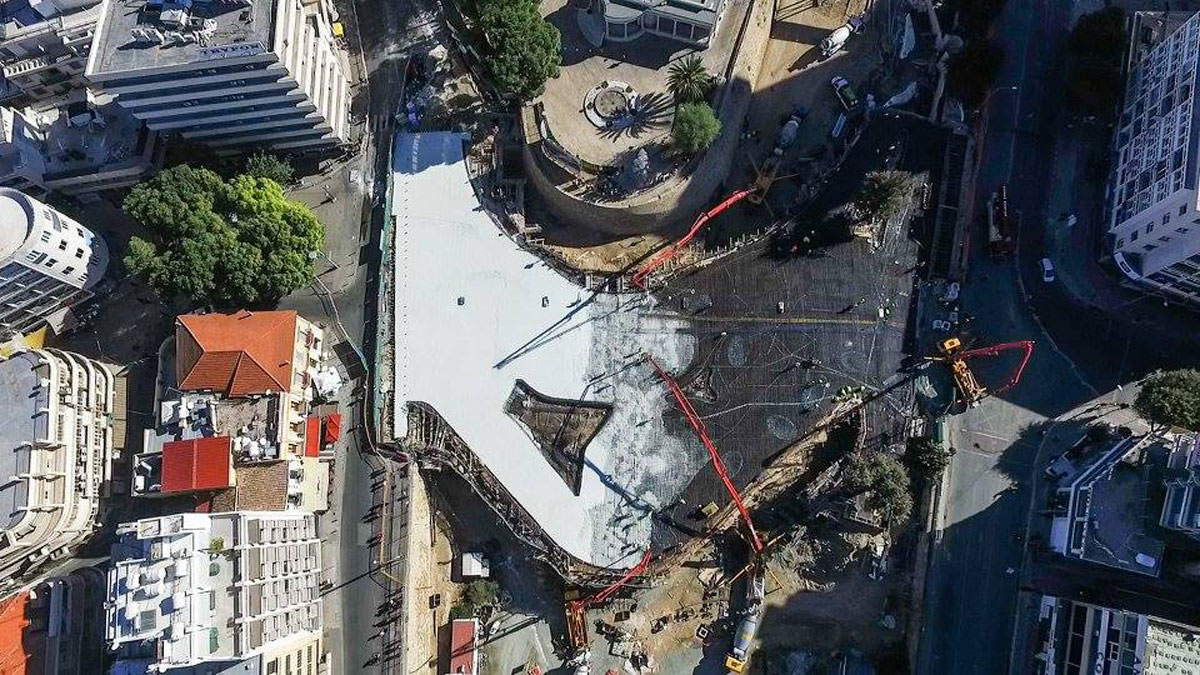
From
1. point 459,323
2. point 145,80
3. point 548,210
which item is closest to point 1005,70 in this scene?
point 548,210

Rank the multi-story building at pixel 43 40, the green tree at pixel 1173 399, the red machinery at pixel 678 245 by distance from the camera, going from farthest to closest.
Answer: the multi-story building at pixel 43 40 → the red machinery at pixel 678 245 → the green tree at pixel 1173 399

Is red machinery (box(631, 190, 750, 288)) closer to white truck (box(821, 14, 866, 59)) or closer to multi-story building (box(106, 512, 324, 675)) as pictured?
white truck (box(821, 14, 866, 59))

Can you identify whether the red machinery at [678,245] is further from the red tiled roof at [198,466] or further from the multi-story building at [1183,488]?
the multi-story building at [1183,488]

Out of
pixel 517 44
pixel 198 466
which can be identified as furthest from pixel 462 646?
pixel 517 44

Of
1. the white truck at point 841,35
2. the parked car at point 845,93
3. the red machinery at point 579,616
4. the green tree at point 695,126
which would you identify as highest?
the white truck at point 841,35

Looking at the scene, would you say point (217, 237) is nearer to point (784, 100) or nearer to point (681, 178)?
point (681, 178)

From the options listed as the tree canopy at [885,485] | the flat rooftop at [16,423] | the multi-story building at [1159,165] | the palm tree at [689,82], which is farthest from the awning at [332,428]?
the multi-story building at [1159,165]

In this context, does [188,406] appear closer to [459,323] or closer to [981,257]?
[459,323]
